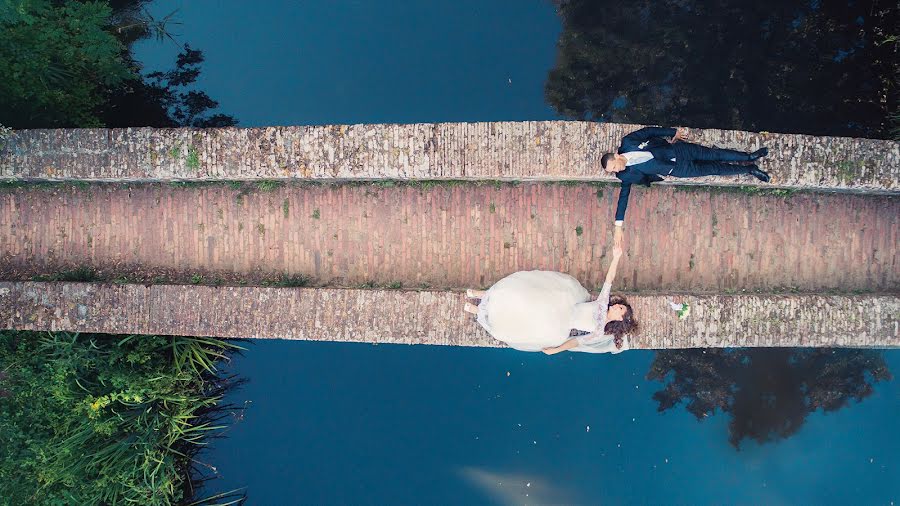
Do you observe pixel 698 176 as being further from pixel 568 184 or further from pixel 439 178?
pixel 439 178

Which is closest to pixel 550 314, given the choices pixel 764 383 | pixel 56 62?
pixel 764 383

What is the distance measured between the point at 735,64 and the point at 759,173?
267 centimetres

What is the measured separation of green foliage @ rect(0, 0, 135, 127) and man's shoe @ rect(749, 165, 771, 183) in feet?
27.0

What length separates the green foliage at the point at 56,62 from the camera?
6.75 m

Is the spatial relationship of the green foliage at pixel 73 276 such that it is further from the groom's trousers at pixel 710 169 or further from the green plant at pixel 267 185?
the groom's trousers at pixel 710 169

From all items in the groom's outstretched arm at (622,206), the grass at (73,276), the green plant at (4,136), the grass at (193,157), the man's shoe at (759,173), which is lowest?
the grass at (73,276)

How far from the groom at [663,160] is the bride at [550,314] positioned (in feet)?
2.21

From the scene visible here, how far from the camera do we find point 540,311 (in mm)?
4191

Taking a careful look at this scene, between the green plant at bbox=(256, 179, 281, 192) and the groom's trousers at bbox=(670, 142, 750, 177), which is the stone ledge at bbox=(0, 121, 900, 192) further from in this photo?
the green plant at bbox=(256, 179, 281, 192)

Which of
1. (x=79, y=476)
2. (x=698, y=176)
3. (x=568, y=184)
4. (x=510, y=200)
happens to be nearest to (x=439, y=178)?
(x=510, y=200)

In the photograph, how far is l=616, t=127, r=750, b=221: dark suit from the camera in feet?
16.8

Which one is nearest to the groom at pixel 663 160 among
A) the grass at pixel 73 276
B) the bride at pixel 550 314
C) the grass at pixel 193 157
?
the bride at pixel 550 314

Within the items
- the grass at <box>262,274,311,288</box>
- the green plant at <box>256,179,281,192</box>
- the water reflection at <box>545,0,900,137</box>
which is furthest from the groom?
the green plant at <box>256,179,281,192</box>

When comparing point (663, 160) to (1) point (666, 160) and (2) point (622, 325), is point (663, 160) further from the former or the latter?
(2) point (622, 325)
